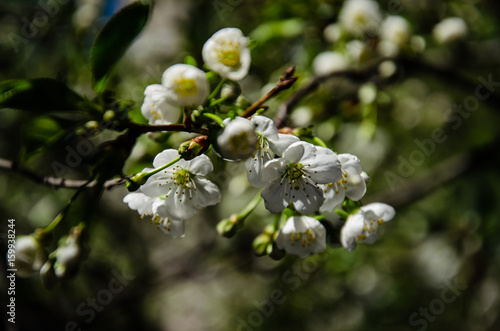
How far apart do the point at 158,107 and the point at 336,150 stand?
1.01m

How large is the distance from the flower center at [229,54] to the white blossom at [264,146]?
6.7 inches

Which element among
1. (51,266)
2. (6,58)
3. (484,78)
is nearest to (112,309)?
(6,58)

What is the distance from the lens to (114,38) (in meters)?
0.80

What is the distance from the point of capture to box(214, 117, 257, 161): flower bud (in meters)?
0.64

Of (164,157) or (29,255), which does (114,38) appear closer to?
(164,157)

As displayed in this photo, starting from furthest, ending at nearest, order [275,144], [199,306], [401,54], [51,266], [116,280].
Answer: [199,306]
[116,280]
[401,54]
[51,266]
[275,144]

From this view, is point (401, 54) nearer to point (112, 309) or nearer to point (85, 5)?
point (85, 5)

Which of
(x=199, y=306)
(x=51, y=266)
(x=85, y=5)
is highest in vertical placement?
(x=85, y=5)

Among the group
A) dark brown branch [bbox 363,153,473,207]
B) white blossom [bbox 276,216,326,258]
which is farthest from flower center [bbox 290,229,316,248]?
dark brown branch [bbox 363,153,473,207]

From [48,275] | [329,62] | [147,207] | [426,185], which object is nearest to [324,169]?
[147,207]

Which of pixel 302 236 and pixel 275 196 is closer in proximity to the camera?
pixel 275 196

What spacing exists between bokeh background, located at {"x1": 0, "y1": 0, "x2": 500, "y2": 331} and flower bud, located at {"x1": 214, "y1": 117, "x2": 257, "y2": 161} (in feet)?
2.08

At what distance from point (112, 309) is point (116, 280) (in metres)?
0.29

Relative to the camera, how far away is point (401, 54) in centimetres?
149
